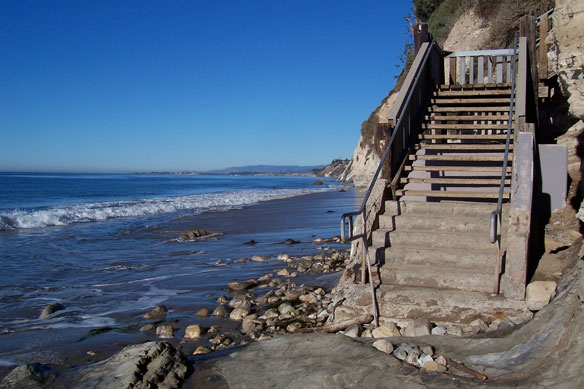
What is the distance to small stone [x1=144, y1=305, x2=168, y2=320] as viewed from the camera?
23.7 feet

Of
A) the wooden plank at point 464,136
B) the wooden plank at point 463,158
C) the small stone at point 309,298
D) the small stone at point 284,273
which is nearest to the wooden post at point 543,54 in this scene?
the wooden plank at point 464,136

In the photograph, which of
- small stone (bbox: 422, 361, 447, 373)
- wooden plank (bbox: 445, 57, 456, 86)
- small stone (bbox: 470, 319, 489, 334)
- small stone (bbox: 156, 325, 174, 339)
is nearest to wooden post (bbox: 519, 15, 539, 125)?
wooden plank (bbox: 445, 57, 456, 86)

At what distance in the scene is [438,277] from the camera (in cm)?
566

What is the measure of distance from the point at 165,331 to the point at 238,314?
3.42 feet

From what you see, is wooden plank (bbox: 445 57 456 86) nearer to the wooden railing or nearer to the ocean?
the wooden railing

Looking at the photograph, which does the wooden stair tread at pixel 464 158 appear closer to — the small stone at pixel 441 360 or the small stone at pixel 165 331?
the small stone at pixel 441 360

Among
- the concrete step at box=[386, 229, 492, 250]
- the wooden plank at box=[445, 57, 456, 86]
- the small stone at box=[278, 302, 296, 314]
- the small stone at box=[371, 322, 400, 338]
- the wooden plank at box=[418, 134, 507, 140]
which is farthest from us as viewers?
the wooden plank at box=[445, 57, 456, 86]

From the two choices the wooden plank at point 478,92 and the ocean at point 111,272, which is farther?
the wooden plank at point 478,92

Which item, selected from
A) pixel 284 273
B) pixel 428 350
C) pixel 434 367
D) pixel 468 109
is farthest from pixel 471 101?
pixel 434 367

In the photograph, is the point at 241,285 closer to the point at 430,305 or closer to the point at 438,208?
the point at 438,208

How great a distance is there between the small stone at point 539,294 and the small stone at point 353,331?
5.68ft

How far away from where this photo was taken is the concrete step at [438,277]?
5484mm

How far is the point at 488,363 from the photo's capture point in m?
3.83

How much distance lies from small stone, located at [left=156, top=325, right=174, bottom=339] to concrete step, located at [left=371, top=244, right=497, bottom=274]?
2.79 meters
